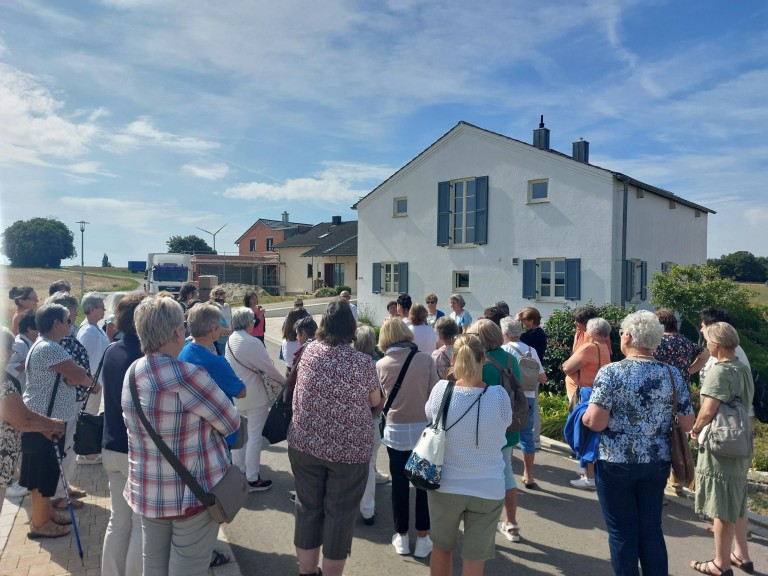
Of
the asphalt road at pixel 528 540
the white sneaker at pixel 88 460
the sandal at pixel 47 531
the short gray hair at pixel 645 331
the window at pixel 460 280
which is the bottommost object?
the asphalt road at pixel 528 540

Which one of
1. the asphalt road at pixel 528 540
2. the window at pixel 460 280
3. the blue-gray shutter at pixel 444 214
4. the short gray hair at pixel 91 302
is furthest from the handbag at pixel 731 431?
the blue-gray shutter at pixel 444 214

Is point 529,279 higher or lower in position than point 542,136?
lower

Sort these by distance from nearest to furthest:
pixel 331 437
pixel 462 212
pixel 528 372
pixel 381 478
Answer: pixel 331 437 → pixel 528 372 → pixel 381 478 → pixel 462 212

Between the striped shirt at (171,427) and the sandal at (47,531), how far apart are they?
6.91 ft

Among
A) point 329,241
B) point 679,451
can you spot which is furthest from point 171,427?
point 329,241

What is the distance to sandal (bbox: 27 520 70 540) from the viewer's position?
4.29 m

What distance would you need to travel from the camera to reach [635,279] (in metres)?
18.5

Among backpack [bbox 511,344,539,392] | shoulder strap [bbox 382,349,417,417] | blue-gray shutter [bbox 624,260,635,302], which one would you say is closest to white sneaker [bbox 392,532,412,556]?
shoulder strap [bbox 382,349,417,417]

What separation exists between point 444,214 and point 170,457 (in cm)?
1926

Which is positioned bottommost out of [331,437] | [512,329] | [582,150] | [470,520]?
[470,520]

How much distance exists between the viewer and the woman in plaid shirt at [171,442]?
2.75 metres

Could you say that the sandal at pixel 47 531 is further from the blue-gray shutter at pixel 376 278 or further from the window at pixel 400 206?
the window at pixel 400 206

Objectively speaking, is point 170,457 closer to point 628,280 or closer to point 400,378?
point 400,378

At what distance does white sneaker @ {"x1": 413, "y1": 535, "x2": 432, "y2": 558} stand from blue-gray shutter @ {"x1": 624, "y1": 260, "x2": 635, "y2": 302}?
597 inches
